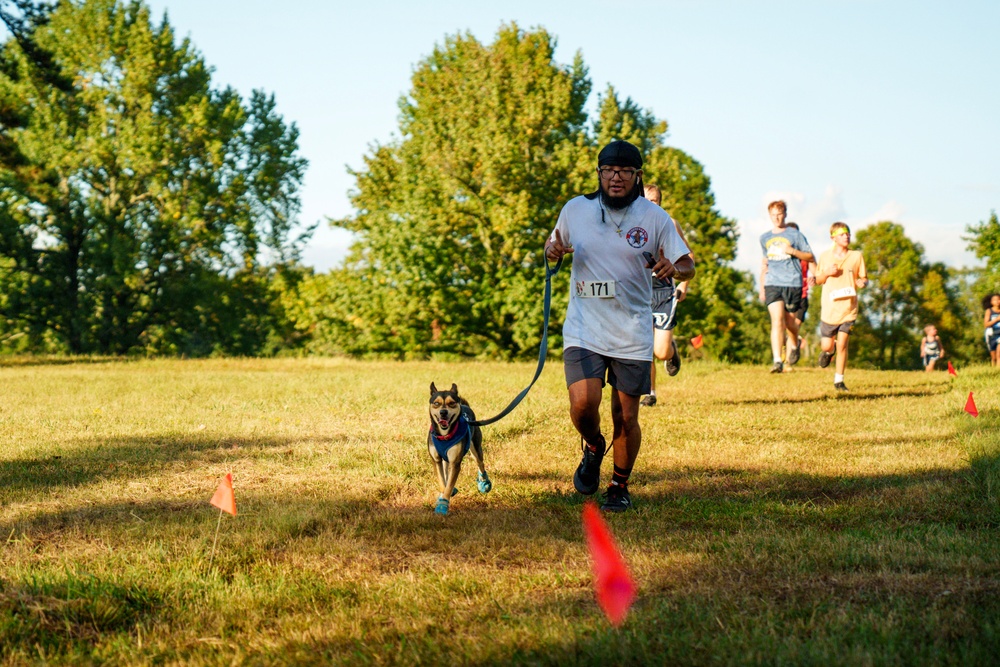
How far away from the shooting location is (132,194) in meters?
38.9

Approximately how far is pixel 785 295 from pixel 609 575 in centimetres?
1071

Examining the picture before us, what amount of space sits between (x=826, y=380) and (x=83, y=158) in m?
31.3

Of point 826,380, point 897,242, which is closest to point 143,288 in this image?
point 826,380

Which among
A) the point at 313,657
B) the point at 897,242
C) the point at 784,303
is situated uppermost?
the point at 897,242

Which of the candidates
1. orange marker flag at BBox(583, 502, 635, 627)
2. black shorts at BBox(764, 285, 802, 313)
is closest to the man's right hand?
orange marker flag at BBox(583, 502, 635, 627)

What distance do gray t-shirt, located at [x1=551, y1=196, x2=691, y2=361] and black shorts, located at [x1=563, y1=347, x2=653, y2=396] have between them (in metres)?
0.05

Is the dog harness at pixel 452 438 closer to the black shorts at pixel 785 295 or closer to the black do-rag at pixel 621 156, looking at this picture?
the black do-rag at pixel 621 156

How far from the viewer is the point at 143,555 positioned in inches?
192

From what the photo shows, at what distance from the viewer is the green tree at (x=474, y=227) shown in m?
30.3

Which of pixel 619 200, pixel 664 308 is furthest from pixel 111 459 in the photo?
pixel 664 308

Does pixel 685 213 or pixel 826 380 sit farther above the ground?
pixel 685 213

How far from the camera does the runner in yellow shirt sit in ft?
44.6

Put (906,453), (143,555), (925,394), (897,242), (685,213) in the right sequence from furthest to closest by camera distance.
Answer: (897,242) < (685,213) < (925,394) < (906,453) < (143,555)

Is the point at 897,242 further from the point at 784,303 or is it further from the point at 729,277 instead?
the point at 784,303
